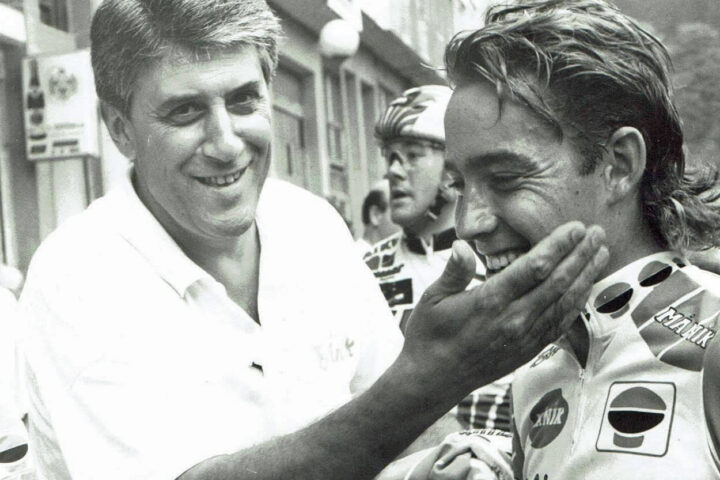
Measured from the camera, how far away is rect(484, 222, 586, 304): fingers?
1683 mm

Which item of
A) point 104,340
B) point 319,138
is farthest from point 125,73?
point 319,138

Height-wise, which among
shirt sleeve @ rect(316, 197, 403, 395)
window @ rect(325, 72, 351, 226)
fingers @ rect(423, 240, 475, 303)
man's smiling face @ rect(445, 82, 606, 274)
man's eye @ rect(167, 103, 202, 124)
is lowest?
window @ rect(325, 72, 351, 226)

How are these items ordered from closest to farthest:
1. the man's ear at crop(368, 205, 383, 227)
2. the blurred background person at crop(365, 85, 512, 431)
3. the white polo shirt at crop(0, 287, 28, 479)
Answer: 1. the white polo shirt at crop(0, 287, 28, 479)
2. the blurred background person at crop(365, 85, 512, 431)
3. the man's ear at crop(368, 205, 383, 227)

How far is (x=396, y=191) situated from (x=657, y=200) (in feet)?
10.3

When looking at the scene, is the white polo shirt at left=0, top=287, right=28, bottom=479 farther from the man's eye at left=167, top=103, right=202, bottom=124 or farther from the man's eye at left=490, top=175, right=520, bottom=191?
the man's eye at left=490, top=175, right=520, bottom=191

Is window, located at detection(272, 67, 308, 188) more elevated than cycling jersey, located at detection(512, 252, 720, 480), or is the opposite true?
cycling jersey, located at detection(512, 252, 720, 480)

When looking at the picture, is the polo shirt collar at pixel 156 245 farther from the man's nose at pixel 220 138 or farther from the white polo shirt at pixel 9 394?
the white polo shirt at pixel 9 394

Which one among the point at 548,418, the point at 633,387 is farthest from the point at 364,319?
the point at 633,387

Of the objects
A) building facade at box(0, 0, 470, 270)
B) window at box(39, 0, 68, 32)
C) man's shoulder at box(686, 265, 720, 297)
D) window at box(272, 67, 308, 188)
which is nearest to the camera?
man's shoulder at box(686, 265, 720, 297)

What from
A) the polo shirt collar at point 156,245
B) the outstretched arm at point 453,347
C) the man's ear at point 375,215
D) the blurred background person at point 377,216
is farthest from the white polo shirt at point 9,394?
the man's ear at point 375,215

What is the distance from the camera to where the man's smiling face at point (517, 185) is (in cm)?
204

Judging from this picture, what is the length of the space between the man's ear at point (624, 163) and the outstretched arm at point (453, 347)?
38 cm

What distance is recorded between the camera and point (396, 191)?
17.3 feet

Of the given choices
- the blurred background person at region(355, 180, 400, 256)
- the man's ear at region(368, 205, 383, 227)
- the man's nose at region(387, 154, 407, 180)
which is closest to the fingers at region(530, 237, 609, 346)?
the man's nose at region(387, 154, 407, 180)
